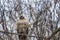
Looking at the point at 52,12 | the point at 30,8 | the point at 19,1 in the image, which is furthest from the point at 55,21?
the point at 19,1

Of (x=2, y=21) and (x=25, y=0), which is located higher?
(x=25, y=0)

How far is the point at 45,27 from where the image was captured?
5484mm

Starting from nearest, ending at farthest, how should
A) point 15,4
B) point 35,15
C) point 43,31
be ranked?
point 43,31
point 35,15
point 15,4

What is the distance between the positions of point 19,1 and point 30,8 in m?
0.41

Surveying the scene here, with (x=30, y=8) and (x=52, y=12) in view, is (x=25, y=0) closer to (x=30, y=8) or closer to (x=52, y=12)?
(x=30, y=8)

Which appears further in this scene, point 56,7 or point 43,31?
Result: point 56,7

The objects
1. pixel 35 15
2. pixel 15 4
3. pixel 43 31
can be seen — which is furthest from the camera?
pixel 15 4

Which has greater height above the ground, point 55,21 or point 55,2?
point 55,2

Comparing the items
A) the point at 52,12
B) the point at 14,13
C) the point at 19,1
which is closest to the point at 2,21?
the point at 14,13

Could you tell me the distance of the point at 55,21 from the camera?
571 cm

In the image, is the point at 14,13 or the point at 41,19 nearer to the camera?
the point at 41,19

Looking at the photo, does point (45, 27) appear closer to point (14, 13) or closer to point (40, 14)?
point (40, 14)

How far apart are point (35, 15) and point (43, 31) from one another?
610mm

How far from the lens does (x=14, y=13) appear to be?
235 inches
